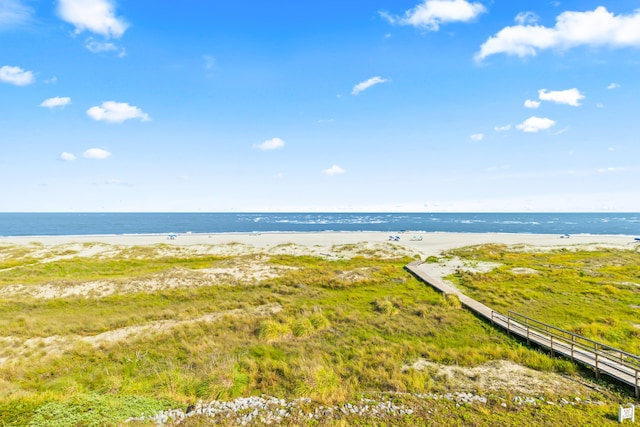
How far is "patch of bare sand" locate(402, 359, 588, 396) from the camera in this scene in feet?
38.1

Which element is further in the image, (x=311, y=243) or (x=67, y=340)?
(x=311, y=243)

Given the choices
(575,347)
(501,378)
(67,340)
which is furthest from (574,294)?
(67,340)

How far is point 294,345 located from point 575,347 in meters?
14.5

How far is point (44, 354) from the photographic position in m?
15.4

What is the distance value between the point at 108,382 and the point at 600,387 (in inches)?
784

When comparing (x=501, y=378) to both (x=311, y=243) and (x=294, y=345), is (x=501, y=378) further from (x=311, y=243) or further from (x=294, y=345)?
(x=311, y=243)

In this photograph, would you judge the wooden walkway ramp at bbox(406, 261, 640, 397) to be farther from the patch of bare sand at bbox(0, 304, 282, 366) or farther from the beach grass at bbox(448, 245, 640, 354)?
the patch of bare sand at bbox(0, 304, 282, 366)

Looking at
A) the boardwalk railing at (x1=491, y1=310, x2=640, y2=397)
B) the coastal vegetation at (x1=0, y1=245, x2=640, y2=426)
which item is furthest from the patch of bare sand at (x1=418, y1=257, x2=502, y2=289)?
the boardwalk railing at (x1=491, y1=310, x2=640, y2=397)

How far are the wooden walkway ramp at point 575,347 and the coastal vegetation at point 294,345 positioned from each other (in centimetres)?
66

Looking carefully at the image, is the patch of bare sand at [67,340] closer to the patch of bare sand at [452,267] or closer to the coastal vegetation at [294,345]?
the coastal vegetation at [294,345]

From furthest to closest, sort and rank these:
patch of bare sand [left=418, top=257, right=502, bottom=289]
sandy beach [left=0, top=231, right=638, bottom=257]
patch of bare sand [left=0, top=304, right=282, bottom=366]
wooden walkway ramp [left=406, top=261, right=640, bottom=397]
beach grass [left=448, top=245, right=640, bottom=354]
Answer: sandy beach [left=0, top=231, right=638, bottom=257]
patch of bare sand [left=418, top=257, right=502, bottom=289]
beach grass [left=448, top=245, right=640, bottom=354]
patch of bare sand [left=0, top=304, right=282, bottom=366]
wooden walkway ramp [left=406, top=261, right=640, bottom=397]

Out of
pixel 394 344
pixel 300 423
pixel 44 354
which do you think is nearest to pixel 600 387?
pixel 394 344

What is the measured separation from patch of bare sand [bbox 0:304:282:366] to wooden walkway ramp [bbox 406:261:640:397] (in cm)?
1797

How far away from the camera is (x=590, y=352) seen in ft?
44.8
